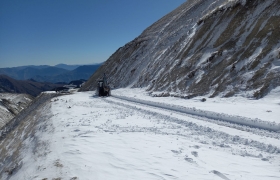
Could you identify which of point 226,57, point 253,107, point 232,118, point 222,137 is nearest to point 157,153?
point 222,137

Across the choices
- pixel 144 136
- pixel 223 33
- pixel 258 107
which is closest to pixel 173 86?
pixel 223 33

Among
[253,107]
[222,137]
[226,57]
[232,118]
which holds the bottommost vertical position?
[222,137]

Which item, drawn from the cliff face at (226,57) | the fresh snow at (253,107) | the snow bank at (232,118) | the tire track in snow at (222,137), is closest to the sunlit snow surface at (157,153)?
the tire track in snow at (222,137)

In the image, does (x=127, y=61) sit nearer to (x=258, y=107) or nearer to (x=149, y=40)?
(x=149, y=40)

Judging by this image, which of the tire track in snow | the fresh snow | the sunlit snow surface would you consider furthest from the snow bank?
the tire track in snow

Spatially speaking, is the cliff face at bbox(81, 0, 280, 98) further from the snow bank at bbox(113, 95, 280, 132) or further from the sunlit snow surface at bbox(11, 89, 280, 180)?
the sunlit snow surface at bbox(11, 89, 280, 180)

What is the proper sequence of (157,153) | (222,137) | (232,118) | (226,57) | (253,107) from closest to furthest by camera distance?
(157,153)
(222,137)
(232,118)
(253,107)
(226,57)

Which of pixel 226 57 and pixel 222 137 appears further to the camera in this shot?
pixel 226 57

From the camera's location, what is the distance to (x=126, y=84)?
144ft

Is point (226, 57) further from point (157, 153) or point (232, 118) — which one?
point (157, 153)

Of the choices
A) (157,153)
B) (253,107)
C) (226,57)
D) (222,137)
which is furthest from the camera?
(226,57)

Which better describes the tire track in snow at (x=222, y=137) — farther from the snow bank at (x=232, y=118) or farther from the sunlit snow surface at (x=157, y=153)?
the snow bank at (x=232, y=118)

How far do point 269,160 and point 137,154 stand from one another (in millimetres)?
5000

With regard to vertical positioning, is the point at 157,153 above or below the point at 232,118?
below
